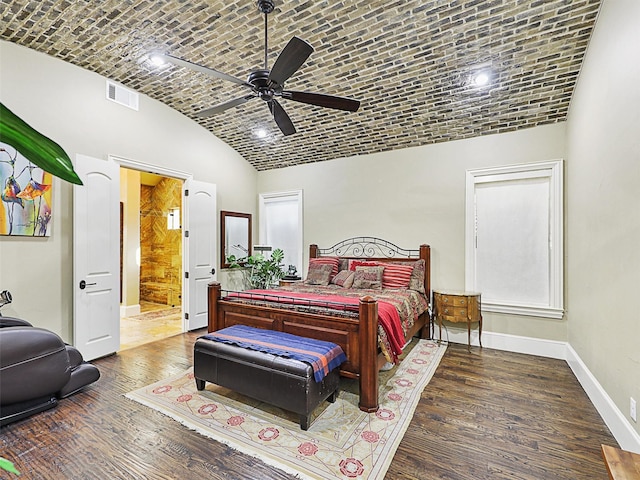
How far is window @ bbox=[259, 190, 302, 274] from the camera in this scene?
20.2 feet

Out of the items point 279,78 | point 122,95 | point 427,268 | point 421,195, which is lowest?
point 427,268

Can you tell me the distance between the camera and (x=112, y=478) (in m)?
1.98

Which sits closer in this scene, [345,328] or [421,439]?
[421,439]

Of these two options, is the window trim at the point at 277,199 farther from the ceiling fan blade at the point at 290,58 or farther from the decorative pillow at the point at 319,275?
the ceiling fan blade at the point at 290,58

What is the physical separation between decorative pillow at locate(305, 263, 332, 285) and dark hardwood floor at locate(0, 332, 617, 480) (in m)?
2.15

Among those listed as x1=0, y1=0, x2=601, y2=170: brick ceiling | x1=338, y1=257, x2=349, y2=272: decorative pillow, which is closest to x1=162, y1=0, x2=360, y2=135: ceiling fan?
x1=0, y1=0, x2=601, y2=170: brick ceiling

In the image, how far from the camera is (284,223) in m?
6.35

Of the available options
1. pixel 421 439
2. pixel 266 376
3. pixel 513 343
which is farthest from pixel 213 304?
pixel 513 343

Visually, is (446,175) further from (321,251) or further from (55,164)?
(55,164)

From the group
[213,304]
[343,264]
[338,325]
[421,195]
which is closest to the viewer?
[338,325]

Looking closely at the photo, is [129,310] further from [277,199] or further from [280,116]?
[280,116]

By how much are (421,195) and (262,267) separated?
9.82 ft

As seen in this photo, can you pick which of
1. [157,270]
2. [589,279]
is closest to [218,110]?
[589,279]

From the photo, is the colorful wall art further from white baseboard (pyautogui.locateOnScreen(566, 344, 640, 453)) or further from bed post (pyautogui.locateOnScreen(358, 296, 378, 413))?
white baseboard (pyautogui.locateOnScreen(566, 344, 640, 453))
